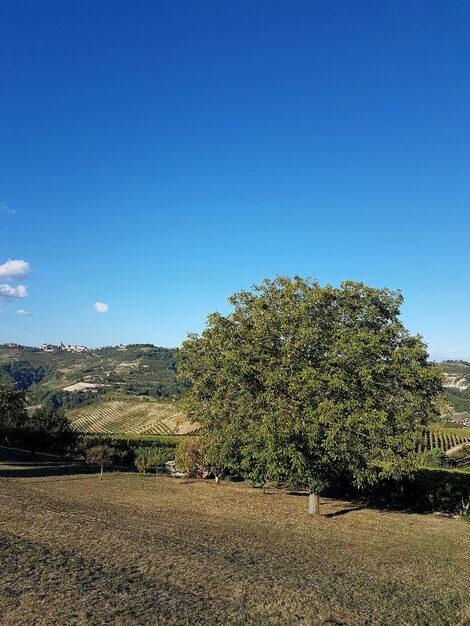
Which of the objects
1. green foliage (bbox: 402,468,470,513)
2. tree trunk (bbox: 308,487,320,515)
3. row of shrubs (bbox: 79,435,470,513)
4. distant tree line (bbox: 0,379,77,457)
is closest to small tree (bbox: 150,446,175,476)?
distant tree line (bbox: 0,379,77,457)

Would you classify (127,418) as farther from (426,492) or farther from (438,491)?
(438,491)

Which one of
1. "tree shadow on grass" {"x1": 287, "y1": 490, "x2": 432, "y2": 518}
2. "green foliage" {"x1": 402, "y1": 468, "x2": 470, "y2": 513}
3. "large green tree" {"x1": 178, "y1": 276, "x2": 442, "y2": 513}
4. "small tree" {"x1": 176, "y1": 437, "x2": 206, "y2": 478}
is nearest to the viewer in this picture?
"large green tree" {"x1": 178, "y1": 276, "x2": 442, "y2": 513}

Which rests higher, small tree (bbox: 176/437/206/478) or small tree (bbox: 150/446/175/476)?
small tree (bbox: 176/437/206/478)

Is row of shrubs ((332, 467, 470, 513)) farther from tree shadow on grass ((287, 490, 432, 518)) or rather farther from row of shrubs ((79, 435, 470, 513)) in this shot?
tree shadow on grass ((287, 490, 432, 518))

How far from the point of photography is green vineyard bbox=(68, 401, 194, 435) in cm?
11856

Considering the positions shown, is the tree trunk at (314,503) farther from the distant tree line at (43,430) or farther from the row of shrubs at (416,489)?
the distant tree line at (43,430)

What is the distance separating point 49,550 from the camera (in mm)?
14883

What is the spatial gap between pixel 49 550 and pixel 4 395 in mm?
36202

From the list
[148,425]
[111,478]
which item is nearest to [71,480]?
[111,478]

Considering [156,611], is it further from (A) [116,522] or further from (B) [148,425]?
(B) [148,425]

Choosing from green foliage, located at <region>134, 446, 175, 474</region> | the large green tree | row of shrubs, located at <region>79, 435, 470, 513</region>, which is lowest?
green foliage, located at <region>134, 446, 175, 474</region>

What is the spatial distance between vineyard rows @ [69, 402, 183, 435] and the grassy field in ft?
298

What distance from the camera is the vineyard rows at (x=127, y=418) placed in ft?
391

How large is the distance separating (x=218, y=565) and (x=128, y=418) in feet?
411
